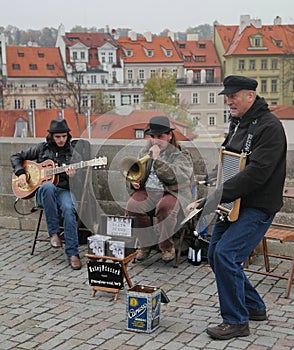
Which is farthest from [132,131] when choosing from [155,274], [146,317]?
[146,317]

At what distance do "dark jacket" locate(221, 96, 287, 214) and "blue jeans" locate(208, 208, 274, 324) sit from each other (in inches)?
4.0

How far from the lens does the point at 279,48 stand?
220ft

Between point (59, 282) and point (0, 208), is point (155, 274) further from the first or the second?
point (0, 208)

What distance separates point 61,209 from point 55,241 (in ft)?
1.15

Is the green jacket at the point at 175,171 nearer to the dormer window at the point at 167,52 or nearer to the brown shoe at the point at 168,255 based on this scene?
the brown shoe at the point at 168,255

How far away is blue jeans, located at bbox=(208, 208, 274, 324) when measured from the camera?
182 inches

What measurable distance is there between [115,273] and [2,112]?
54219 millimetres

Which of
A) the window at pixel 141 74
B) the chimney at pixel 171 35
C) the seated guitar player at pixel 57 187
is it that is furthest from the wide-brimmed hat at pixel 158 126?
the chimney at pixel 171 35

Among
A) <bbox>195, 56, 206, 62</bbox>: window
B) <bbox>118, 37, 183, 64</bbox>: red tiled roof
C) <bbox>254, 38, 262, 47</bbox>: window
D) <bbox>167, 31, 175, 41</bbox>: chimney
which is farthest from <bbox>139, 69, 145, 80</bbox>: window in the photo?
<bbox>254, 38, 262, 47</bbox>: window

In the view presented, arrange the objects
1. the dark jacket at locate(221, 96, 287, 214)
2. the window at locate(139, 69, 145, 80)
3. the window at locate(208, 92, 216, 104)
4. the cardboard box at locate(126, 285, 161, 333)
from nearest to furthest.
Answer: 1. the dark jacket at locate(221, 96, 287, 214)
2. the cardboard box at locate(126, 285, 161, 333)
3. the window at locate(208, 92, 216, 104)
4. the window at locate(139, 69, 145, 80)

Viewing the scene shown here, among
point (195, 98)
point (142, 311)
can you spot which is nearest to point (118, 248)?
point (142, 311)

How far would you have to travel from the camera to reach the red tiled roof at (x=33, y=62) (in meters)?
69.4

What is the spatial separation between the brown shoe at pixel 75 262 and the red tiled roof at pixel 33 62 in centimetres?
6353

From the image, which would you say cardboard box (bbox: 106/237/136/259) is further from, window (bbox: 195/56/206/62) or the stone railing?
window (bbox: 195/56/206/62)
